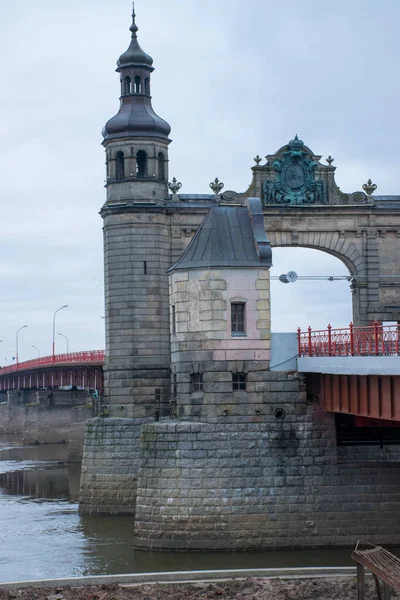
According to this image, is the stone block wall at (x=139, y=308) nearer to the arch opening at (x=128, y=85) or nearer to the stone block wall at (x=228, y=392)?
the arch opening at (x=128, y=85)

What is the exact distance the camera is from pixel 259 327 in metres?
46.6

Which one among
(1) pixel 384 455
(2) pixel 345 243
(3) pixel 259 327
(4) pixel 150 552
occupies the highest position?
(2) pixel 345 243

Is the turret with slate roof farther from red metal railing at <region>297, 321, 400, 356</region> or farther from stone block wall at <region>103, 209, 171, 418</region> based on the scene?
red metal railing at <region>297, 321, 400, 356</region>

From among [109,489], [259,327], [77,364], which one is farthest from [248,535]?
[77,364]

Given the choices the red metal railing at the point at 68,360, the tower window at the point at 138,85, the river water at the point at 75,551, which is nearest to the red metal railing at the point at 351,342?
the river water at the point at 75,551

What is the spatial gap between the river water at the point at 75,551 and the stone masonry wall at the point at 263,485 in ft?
2.58

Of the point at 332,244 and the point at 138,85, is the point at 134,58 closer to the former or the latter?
the point at 138,85

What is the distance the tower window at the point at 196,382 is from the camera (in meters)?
46.5

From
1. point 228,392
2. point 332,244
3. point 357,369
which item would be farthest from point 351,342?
point 332,244

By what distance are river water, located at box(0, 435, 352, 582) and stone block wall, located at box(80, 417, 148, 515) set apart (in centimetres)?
91

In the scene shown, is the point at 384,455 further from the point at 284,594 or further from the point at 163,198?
the point at 163,198

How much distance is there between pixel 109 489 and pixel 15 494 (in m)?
17.5

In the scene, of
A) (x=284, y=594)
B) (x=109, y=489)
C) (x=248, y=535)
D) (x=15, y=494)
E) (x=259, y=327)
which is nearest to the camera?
(x=284, y=594)

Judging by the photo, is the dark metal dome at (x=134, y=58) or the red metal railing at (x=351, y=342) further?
the dark metal dome at (x=134, y=58)
